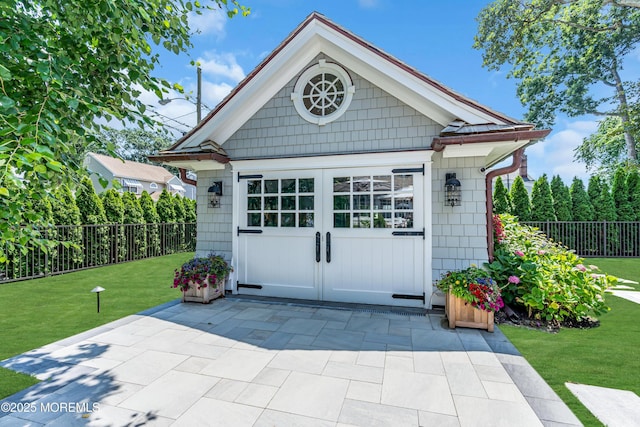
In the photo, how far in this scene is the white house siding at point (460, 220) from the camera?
4.98 meters

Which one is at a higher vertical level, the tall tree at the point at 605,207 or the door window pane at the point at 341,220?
the tall tree at the point at 605,207

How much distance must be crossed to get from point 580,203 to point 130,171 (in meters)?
29.7

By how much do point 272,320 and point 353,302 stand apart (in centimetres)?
160

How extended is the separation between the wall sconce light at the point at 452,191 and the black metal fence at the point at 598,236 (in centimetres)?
956

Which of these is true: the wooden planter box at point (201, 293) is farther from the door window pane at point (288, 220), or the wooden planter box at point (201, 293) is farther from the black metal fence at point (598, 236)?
the black metal fence at point (598, 236)

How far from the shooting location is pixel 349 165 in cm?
549

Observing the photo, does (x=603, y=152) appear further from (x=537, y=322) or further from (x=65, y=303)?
(x=65, y=303)

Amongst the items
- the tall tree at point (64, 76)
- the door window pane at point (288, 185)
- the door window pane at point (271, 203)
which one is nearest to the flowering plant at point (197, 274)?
the door window pane at point (271, 203)

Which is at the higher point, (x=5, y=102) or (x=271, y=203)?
(x=5, y=102)

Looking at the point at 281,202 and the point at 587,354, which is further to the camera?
the point at 281,202

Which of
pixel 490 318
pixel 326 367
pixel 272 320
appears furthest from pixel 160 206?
pixel 490 318

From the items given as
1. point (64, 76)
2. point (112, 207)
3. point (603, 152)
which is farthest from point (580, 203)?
point (112, 207)

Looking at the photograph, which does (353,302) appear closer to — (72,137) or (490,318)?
(490,318)

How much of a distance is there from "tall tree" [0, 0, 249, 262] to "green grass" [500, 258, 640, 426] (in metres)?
4.67
